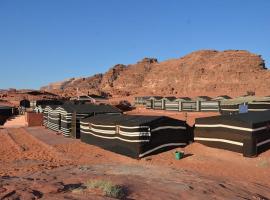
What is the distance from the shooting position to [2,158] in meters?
19.9

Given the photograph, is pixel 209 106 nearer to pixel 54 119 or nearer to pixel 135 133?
pixel 54 119

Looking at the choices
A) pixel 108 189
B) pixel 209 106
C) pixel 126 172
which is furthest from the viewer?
pixel 209 106

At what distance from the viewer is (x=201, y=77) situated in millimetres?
128125

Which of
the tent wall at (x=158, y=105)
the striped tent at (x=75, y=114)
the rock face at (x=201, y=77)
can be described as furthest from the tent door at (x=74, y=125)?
the rock face at (x=201, y=77)

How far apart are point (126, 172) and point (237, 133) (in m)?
6.94

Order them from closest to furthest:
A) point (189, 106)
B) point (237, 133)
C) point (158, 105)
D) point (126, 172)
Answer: point (126, 172) → point (237, 133) → point (189, 106) → point (158, 105)

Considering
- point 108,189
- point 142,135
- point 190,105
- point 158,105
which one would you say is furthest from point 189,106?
point 108,189

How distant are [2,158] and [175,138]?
9.82 metres

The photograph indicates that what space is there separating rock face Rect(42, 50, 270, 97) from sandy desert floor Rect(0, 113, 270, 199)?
78041 millimetres

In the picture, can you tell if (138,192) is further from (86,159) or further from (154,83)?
(154,83)

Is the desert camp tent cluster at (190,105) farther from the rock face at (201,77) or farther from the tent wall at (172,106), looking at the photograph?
the rock face at (201,77)

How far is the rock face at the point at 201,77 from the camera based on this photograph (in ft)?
364

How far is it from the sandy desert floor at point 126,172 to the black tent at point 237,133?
0.44 metres

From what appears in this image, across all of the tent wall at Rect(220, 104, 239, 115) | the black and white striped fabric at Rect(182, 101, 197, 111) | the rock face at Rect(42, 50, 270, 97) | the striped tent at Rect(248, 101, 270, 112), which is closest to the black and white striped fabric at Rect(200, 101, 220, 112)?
the black and white striped fabric at Rect(182, 101, 197, 111)
